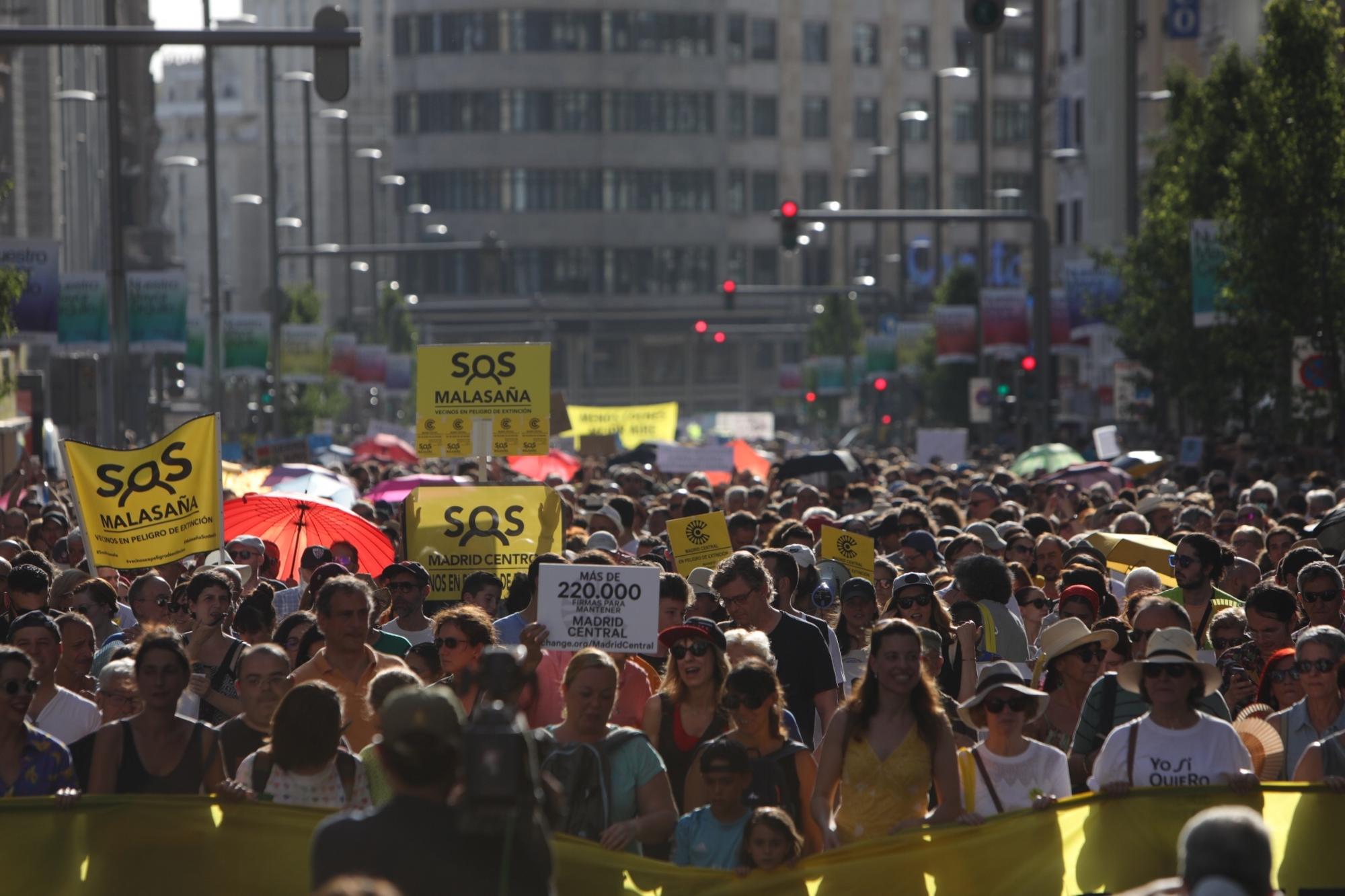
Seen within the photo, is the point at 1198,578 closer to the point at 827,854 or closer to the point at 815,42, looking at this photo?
the point at 827,854

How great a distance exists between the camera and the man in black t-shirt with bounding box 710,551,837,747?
982 centimetres

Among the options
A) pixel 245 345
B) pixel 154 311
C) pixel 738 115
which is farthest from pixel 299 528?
pixel 738 115

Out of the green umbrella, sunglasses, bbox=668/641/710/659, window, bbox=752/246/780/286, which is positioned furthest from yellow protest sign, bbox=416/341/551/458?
window, bbox=752/246/780/286

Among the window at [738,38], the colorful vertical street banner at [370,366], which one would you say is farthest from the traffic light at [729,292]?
the window at [738,38]

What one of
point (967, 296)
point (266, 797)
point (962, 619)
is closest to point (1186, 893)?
point (266, 797)

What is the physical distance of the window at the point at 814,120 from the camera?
115m

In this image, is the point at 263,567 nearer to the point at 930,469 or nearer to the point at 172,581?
the point at 172,581

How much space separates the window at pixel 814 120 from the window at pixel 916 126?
3.73 metres

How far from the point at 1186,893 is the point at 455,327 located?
100 meters

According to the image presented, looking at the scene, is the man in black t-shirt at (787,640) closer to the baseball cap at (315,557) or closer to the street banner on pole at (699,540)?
the baseball cap at (315,557)

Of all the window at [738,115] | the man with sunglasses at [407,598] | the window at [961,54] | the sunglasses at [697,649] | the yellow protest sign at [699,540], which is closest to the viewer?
the sunglasses at [697,649]

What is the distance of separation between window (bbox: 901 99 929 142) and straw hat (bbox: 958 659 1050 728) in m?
107

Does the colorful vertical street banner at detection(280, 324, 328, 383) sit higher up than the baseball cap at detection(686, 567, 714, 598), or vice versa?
the colorful vertical street banner at detection(280, 324, 328, 383)

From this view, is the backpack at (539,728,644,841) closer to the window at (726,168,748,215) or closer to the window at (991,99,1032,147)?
the window at (726,168,748,215)
